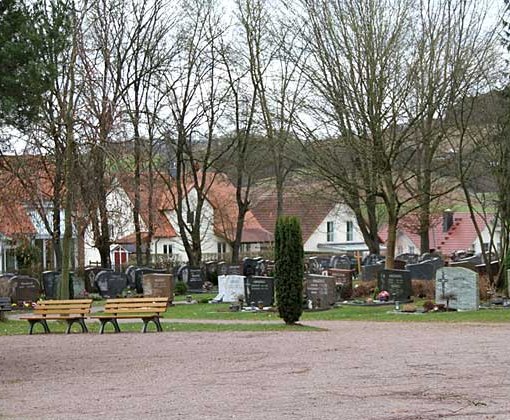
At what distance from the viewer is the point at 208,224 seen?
68.1 metres

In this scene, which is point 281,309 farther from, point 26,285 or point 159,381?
point 26,285

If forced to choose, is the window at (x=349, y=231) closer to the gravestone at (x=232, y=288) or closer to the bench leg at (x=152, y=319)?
the gravestone at (x=232, y=288)

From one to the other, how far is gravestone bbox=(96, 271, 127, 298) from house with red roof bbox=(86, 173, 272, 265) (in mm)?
2477

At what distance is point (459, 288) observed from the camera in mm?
27359

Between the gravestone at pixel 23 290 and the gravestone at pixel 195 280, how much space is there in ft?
27.7

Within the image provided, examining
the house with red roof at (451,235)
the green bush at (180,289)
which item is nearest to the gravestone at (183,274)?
the green bush at (180,289)

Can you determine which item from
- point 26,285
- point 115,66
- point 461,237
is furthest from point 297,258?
point 461,237

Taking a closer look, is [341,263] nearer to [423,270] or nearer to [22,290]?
[423,270]

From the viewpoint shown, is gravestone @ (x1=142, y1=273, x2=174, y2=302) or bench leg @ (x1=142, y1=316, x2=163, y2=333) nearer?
bench leg @ (x1=142, y1=316, x2=163, y2=333)

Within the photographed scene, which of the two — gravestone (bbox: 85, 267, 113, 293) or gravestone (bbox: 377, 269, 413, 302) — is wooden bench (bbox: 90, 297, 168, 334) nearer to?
gravestone (bbox: 377, 269, 413, 302)

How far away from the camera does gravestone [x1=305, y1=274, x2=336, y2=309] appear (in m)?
29.9

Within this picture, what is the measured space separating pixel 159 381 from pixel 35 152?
21.2 meters

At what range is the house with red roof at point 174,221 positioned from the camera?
4538 centimetres

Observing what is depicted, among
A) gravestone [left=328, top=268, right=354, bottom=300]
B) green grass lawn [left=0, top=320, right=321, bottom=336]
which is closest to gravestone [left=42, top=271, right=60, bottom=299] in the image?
green grass lawn [left=0, top=320, right=321, bottom=336]
